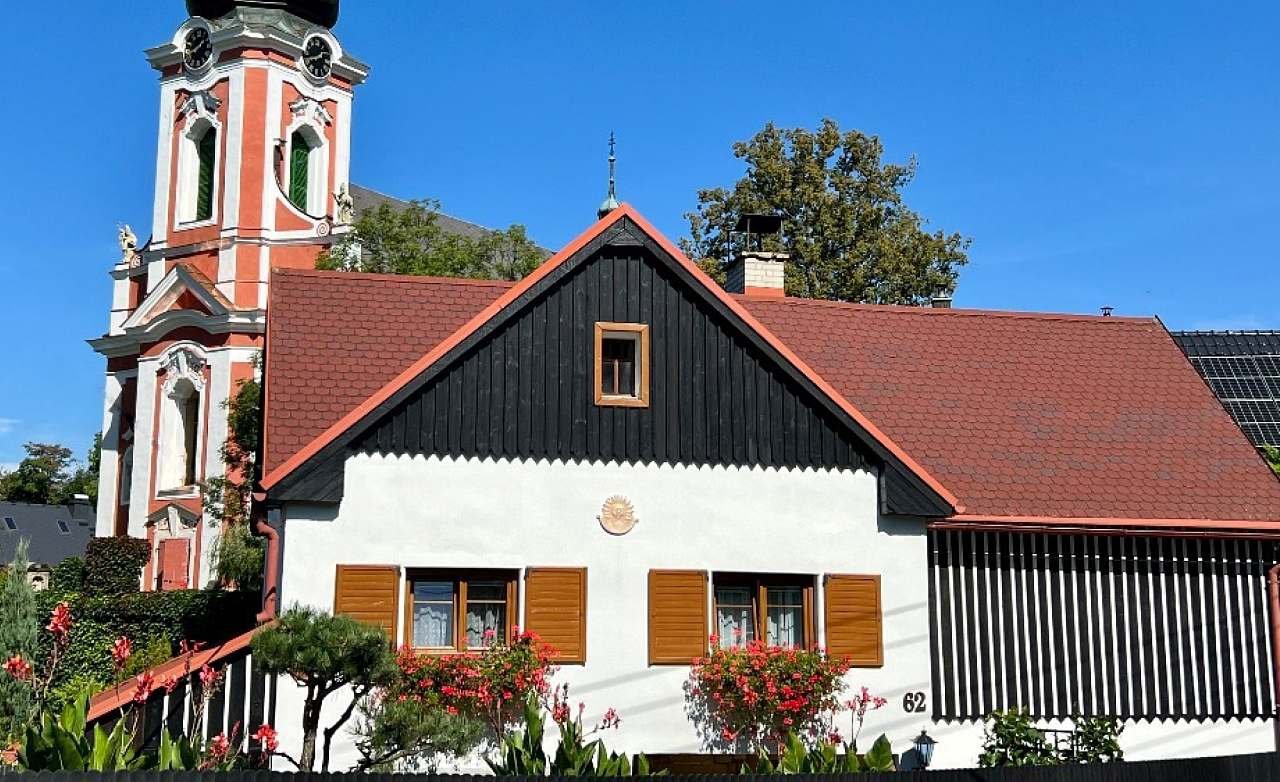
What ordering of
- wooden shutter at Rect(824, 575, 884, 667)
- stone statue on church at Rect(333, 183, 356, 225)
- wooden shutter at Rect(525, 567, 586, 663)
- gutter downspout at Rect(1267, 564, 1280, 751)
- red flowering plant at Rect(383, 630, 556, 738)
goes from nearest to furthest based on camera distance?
1. red flowering plant at Rect(383, 630, 556, 738)
2. wooden shutter at Rect(525, 567, 586, 663)
3. wooden shutter at Rect(824, 575, 884, 667)
4. gutter downspout at Rect(1267, 564, 1280, 751)
5. stone statue on church at Rect(333, 183, 356, 225)

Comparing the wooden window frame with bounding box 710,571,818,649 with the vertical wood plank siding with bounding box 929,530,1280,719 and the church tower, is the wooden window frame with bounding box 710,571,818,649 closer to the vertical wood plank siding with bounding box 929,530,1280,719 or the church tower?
the vertical wood plank siding with bounding box 929,530,1280,719

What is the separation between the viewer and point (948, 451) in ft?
63.7

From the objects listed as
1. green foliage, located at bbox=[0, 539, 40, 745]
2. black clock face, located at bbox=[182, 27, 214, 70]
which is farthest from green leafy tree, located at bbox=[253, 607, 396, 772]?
black clock face, located at bbox=[182, 27, 214, 70]

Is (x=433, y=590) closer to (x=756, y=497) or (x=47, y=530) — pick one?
(x=756, y=497)

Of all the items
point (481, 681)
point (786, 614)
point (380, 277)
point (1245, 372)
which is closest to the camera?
point (481, 681)

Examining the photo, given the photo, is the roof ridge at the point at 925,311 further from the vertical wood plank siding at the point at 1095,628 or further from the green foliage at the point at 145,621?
the green foliage at the point at 145,621

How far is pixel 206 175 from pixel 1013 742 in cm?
3565

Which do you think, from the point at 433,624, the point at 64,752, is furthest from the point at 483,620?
the point at 64,752

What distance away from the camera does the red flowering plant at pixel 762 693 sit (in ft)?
55.3

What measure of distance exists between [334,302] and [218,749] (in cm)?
774

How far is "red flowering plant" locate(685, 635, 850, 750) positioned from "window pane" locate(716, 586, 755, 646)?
336 millimetres

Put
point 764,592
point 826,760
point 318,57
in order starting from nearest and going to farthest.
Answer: point 826,760
point 764,592
point 318,57

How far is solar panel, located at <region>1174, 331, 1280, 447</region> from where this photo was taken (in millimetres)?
37031

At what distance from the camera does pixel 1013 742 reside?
17734mm
